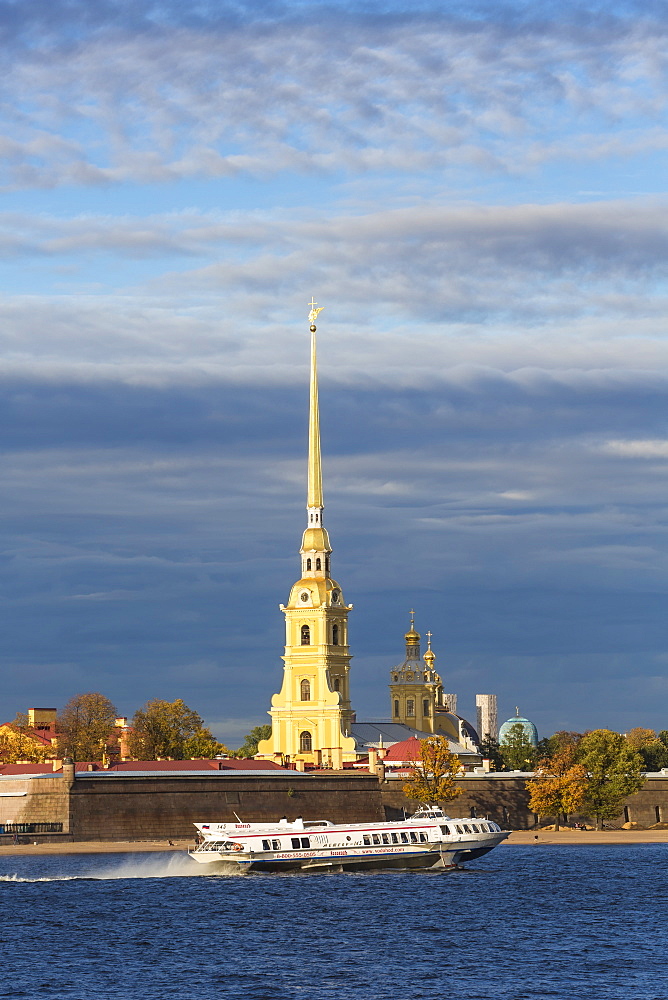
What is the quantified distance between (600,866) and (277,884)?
26243mm

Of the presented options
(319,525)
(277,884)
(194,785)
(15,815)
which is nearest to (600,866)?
(277,884)

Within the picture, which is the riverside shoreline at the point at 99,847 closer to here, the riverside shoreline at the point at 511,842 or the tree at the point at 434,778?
the riverside shoreline at the point at 511,842

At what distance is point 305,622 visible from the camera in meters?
177

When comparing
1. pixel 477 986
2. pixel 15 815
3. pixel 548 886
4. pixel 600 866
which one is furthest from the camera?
pixel 15 815

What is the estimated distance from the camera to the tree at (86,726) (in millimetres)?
161750

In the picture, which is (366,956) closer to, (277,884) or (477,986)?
(477,986)

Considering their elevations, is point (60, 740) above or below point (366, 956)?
above

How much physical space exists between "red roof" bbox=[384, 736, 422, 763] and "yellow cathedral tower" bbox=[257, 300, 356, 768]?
5.38 m

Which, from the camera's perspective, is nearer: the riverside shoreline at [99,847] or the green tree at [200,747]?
the riverside shoreline at [99,847]

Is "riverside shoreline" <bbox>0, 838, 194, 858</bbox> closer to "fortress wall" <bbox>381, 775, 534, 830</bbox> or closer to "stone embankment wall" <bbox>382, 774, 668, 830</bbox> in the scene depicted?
"fortress wall" <bbox>381, 775, 534, 830</bbox>

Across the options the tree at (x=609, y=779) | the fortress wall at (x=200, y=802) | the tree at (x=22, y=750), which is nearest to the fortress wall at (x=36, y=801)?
the fortress wall at (x=200, y=802)

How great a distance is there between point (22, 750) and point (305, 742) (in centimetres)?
2946

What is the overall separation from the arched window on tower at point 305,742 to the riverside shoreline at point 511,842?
2917cm

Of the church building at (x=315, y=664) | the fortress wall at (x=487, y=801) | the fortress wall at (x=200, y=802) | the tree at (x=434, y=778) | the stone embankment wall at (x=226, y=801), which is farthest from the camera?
the church building at (x=315, y=664)
